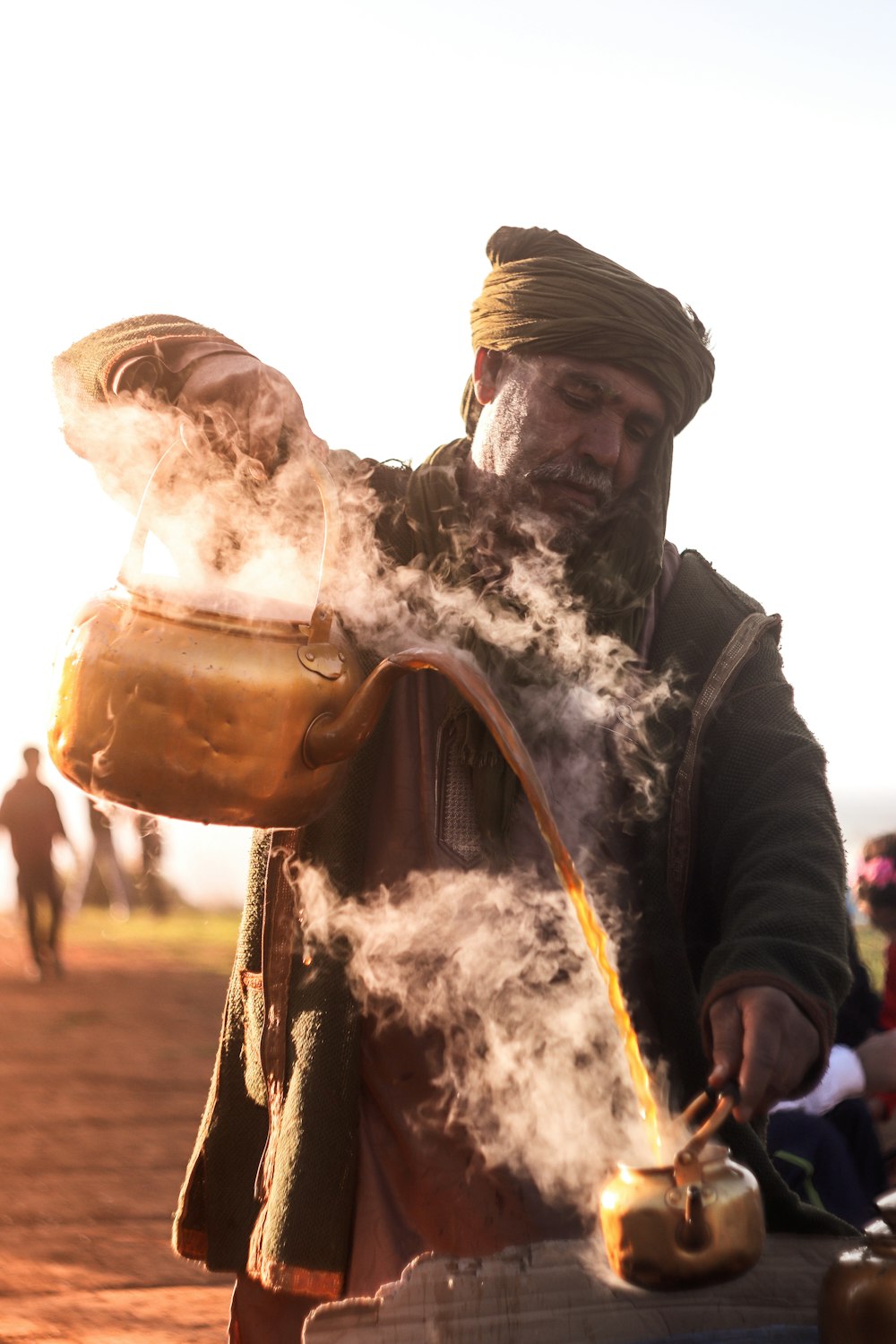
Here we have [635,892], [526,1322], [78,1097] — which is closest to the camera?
[526,1322]

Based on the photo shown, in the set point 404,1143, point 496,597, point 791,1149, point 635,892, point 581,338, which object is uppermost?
point 581,338

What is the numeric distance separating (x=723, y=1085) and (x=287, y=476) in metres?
1.29

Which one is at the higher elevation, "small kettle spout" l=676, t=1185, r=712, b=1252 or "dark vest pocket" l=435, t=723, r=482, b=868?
"dark vest pocket" l=435, t=723, r=482, b=868

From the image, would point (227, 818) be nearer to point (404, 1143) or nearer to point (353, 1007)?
point (353, 1007)

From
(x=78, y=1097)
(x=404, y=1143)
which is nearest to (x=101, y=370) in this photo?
(x=404, y=1143)

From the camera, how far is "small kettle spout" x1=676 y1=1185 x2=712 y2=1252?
6.01ft

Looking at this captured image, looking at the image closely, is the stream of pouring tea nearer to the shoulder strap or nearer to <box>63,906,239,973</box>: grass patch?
the shoulder strap

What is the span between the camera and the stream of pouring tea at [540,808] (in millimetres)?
2107

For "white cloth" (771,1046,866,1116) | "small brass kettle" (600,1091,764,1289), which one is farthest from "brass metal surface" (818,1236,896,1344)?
"white cloth" (771,1046,866,1116)

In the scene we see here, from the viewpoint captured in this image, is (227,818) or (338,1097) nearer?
(227,818)

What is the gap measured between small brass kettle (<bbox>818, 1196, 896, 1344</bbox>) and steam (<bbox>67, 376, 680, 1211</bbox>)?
2.44ft

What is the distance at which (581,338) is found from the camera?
2.88 m

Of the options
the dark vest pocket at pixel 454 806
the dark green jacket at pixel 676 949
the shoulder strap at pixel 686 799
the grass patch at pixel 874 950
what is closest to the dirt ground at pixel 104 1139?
the dark green jacket at pixel 676 949

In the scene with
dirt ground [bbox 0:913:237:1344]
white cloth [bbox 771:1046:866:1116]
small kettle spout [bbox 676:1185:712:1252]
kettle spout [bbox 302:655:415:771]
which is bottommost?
dirt ground [bbox 0:913:237:1344]
